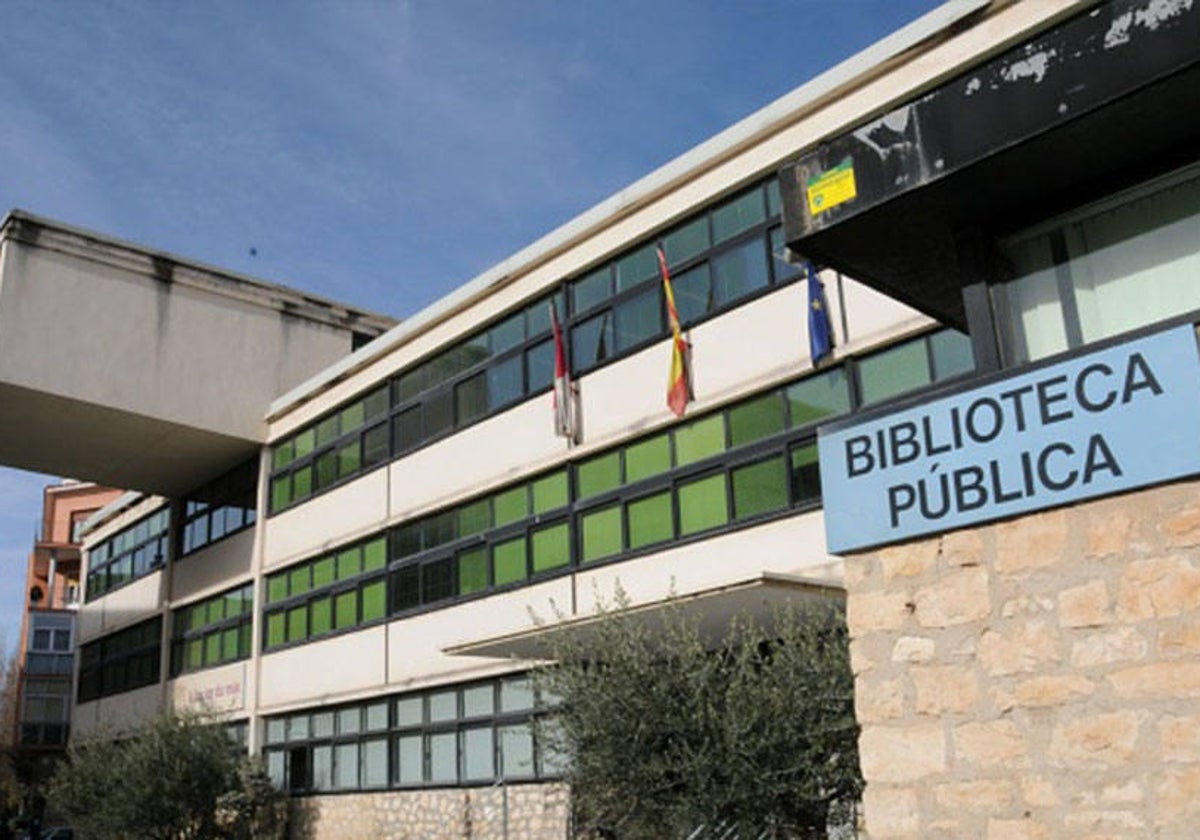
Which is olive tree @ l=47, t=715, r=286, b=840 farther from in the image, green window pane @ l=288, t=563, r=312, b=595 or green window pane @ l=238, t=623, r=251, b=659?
green window pane @ l=288, t=563, r=312, b=595

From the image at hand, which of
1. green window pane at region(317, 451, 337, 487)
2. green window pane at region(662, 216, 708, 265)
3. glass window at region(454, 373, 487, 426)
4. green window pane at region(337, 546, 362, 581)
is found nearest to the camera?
green window pane at region(662, 216, 708, 265)

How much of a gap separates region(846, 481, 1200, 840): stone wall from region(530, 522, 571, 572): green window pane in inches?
518

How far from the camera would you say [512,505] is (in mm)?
20547

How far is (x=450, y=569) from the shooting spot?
21.9 m

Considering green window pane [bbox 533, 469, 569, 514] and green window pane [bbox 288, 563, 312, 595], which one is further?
green window pane [bbox 288, 563, 312, 595]

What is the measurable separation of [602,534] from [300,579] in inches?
431

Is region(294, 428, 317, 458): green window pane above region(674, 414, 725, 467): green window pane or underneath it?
above

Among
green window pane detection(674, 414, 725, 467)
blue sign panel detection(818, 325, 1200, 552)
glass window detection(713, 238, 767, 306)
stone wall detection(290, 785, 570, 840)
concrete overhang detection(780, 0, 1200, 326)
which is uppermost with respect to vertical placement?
glass window detection(713, 238, 767, 306)

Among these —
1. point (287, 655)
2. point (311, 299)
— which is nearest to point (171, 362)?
point (311, 299)

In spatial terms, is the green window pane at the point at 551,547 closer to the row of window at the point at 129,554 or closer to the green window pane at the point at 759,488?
the green window pane at the point at 759,488

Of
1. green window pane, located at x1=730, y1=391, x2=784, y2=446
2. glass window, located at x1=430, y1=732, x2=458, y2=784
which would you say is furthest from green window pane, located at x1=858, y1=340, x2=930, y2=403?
glass window, located at x1=430, y1=732, x2=458, y2=784

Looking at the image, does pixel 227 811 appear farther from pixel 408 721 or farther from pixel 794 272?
pixel 794 272

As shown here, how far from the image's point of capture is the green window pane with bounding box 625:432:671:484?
1752 cm

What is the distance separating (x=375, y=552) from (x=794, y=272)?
38.8 feet
